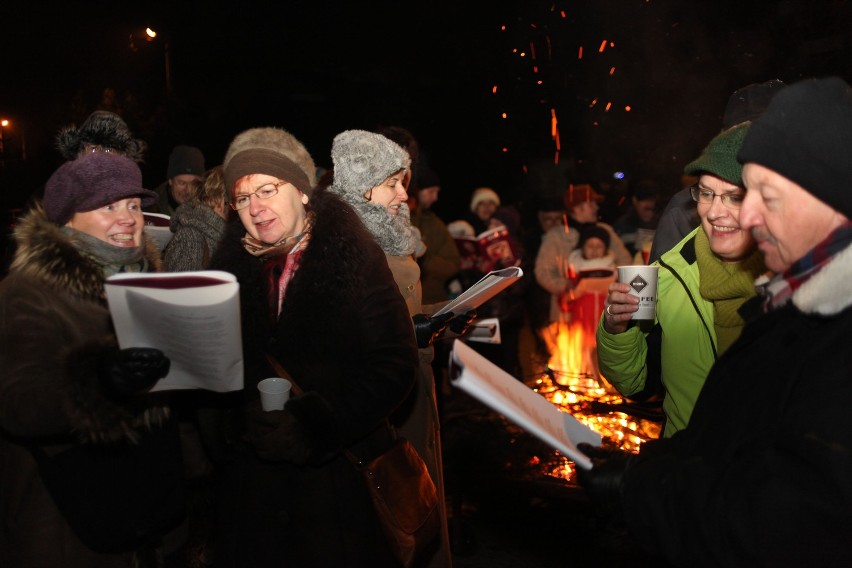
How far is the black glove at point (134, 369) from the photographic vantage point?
91.4 inches

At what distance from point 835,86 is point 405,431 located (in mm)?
2345

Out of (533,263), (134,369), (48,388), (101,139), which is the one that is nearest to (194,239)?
(101,139)

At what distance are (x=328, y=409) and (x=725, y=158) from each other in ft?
5.50

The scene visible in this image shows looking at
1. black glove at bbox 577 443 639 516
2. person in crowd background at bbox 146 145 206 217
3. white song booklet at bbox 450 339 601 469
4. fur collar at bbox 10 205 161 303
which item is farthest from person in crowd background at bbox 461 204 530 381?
black glove at bbox 577 443 639 516

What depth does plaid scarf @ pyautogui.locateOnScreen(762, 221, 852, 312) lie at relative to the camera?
1618mm

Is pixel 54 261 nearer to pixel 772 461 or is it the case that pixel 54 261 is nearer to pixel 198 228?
pixel 198 228

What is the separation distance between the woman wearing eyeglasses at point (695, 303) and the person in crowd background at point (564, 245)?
457cm

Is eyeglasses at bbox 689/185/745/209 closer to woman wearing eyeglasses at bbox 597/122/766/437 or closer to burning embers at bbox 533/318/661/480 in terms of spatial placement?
woman wearing eyeglasses at bbox 597/122/766/437

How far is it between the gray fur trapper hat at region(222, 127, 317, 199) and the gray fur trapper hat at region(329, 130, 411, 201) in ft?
0.87

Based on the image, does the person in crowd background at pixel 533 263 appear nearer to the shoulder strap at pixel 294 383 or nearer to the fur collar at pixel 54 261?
the shoulder strap at pixel 294 383

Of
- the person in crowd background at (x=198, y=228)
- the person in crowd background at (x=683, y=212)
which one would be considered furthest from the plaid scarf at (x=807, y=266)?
the person in crowd background at (x=198, y=228)

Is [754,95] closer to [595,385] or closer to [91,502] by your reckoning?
[595,385]

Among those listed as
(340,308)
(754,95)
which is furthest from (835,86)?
(754,95)

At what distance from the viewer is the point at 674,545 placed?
5.61 ft
